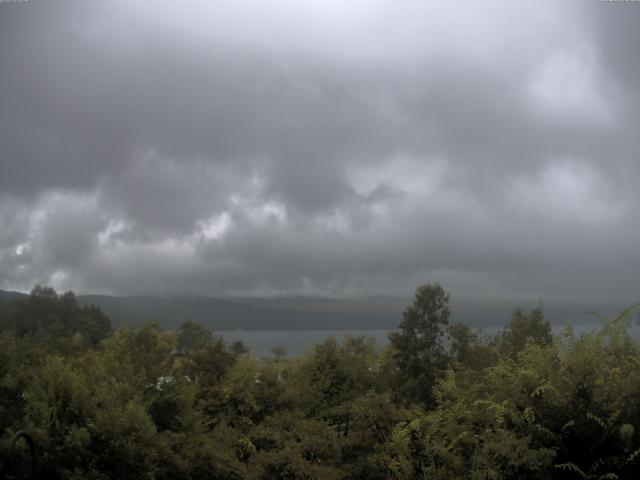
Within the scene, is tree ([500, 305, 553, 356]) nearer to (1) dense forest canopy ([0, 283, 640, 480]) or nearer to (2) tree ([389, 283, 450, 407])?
(2) tree ([389, 283, 450, 407])

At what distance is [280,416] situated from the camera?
1977 centimetres

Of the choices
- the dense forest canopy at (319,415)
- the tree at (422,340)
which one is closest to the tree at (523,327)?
the tree at (422,340)

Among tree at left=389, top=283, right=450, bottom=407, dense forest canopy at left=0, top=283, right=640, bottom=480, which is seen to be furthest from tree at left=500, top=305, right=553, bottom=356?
dense forest canopy at left=0, top=283, right=640, bottom=480

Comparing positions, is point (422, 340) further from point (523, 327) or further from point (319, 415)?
point (319, 415)

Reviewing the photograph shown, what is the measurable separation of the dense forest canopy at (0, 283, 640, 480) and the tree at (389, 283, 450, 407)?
252 inches

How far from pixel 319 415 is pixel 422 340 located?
61.3ft

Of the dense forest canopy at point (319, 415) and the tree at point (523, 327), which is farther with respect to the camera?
the tree at point (523, 327)

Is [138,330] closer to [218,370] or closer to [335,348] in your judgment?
[218,370]

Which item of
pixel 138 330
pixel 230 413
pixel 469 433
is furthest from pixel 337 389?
pixel 469 433

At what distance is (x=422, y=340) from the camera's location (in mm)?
39312

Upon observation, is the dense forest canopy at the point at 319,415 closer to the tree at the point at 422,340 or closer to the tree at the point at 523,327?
the tree at the point at 422,340

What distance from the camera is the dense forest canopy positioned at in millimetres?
7332

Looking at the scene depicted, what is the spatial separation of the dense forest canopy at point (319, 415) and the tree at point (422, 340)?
639 centimetres

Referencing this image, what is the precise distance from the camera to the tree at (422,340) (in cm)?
3738
